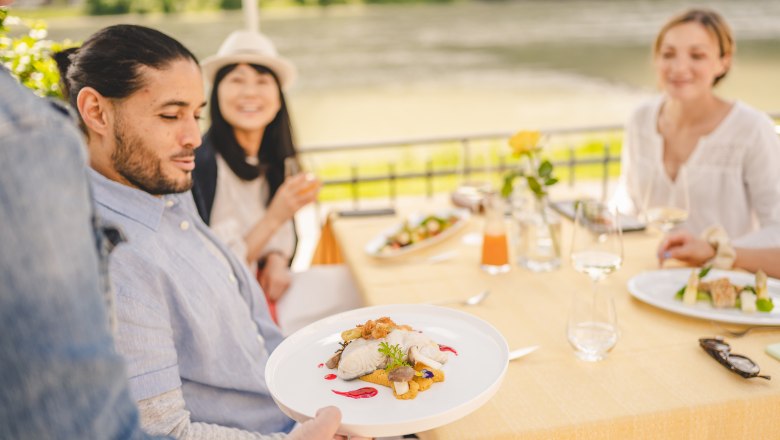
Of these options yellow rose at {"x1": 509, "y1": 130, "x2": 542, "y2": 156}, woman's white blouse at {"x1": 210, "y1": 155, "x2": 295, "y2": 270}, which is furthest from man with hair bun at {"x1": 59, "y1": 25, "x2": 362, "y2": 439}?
woman's white blouse at {"x1": 210, "y1": 155, "x2": 295, "y2": 270}

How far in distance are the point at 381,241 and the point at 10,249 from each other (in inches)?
73.0

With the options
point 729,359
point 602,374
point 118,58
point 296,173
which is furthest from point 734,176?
point 118,58

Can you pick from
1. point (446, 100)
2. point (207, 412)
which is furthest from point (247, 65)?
point (446, 100)

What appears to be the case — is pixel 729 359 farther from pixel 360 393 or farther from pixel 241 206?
pixel 241 206

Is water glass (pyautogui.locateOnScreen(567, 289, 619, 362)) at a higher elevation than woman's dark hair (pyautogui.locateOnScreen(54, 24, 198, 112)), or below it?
below

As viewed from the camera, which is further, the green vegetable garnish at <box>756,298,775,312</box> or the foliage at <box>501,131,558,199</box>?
the foliage at <box>501,131,558,199</box>

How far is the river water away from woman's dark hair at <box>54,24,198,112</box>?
207 inches

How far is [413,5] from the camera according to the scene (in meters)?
41.1

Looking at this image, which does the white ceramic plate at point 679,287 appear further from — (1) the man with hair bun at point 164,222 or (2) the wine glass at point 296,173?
(2) the wine glass at point 296,173

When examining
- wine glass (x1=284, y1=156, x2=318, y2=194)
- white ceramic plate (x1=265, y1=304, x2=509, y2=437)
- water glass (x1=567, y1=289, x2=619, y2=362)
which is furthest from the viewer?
wine glass (x1=284, y1=156, x2=318, y2=194)

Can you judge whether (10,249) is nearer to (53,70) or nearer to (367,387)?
(367,387)

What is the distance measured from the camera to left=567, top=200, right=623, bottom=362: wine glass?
1.46 meters

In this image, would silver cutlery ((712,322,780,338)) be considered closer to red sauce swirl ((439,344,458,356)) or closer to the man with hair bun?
red sauce swirl ((439,344,458,356))

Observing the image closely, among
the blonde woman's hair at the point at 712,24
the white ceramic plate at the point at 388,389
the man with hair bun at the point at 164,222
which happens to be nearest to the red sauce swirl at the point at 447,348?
the white ceramic plate at the point at 388,389
